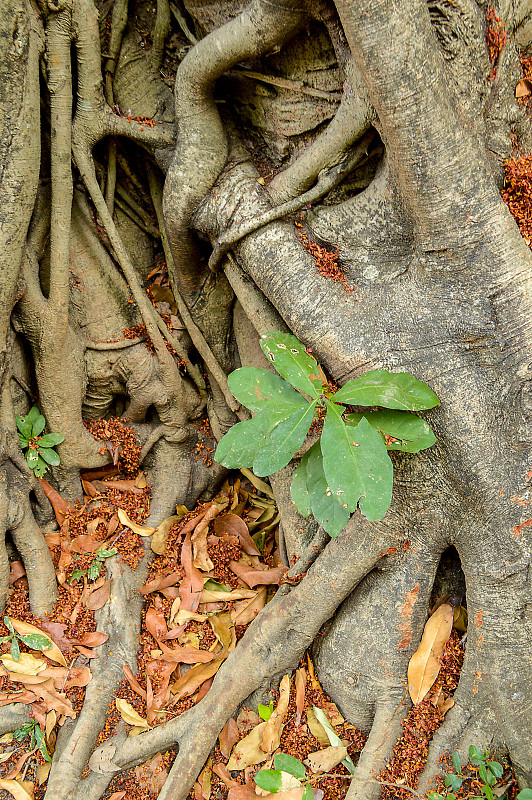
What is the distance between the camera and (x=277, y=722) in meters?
2.33

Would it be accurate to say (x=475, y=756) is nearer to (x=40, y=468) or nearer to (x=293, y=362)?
(x=293, y=362)

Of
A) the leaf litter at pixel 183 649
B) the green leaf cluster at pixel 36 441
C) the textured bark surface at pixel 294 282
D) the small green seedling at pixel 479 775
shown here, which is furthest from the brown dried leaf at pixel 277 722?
the green leaf cluster at pixel 36 441

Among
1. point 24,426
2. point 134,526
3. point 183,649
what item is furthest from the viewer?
point 134,526

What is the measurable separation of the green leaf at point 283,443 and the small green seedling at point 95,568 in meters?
1.23

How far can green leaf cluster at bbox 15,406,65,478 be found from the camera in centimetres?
269

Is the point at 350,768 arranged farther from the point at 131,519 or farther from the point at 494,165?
the point at 494,165

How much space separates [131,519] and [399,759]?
1.52 meters

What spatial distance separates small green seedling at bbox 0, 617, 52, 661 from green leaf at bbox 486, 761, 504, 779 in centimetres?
175

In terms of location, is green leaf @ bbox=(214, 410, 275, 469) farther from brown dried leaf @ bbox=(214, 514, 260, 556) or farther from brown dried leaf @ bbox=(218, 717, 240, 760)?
brown dried leaf @ bbox=(218, 717, 240, 760)

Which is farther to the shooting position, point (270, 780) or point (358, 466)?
point (270, 780)

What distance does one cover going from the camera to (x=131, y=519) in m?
2.89

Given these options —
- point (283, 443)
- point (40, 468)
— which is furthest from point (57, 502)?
point (283, 443)

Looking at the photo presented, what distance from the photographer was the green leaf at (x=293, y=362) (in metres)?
1.92

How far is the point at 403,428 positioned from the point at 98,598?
5.27 ft
